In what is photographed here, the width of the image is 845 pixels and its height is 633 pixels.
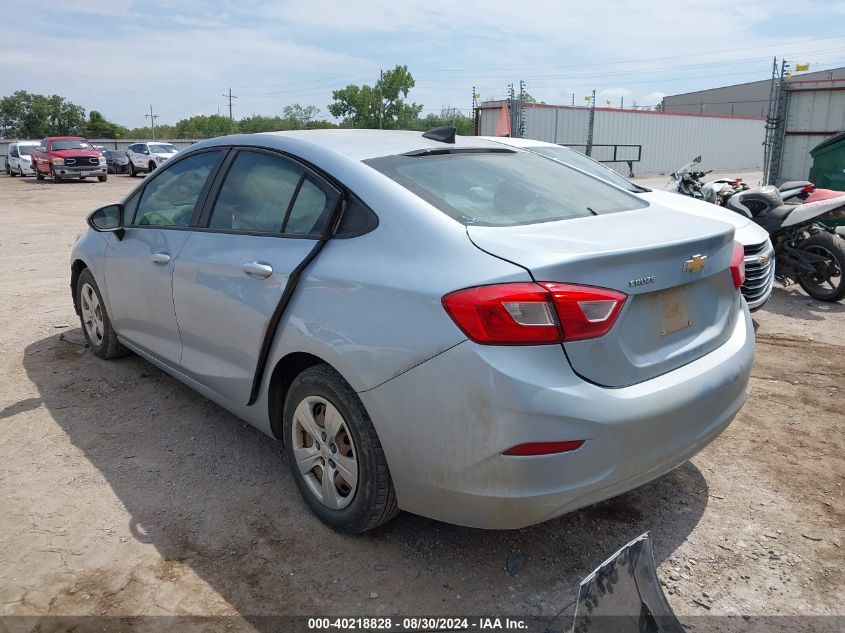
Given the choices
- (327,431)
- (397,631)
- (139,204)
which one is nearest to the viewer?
(397,631)

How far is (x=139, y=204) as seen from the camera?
4.32m

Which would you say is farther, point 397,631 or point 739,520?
point 739,520

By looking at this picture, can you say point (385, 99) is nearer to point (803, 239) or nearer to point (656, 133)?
point (656, 133)

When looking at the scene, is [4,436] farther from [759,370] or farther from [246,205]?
[759,370]

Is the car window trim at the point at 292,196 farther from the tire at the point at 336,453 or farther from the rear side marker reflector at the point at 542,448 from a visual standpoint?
the rear side marker reflector at the point at 542,448

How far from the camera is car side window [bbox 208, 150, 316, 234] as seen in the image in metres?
3.18

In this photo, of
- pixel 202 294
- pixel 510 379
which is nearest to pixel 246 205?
pixel 202 294

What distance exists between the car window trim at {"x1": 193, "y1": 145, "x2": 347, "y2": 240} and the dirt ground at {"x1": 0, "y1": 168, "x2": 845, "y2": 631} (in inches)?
47.4

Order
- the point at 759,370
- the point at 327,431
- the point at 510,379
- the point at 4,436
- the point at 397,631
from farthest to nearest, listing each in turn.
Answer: the point at 759,370, the point at 4,436, the point at 327,431, the point at 397,631, the point at 510,379

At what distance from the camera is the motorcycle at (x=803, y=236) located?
21.9 feet

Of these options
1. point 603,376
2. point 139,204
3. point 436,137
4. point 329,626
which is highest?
point 436,137

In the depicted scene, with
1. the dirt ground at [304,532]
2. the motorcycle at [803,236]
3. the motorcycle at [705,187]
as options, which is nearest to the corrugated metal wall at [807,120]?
the motorcycle at [705,187]

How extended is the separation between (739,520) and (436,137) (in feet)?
7.56

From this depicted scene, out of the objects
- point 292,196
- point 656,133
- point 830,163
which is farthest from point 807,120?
point 656,133
